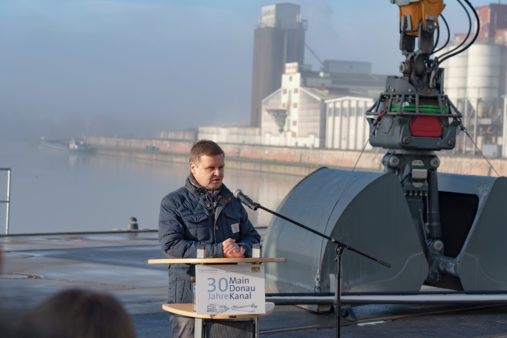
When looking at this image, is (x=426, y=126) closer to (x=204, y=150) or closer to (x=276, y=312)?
(x=276, y=312)

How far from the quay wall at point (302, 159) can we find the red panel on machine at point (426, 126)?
71.0 meters

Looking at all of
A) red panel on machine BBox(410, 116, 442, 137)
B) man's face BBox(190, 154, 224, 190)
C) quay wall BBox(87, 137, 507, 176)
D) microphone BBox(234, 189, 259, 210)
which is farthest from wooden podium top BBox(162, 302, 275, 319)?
quay wall BBox(87, 137, 507, 176)

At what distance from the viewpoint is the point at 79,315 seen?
1478 mm

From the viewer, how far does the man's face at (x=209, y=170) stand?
4.86 meters

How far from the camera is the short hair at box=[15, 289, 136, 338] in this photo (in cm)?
146

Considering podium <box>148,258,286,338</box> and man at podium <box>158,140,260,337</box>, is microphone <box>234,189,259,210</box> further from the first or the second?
podium <box>148,258,286,338</box>

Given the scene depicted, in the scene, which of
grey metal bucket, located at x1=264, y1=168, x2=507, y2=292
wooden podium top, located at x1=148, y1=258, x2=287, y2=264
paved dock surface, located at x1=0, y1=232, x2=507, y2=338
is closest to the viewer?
wooden podium top, located at x1=148, y1=258, x2=287, y2=264

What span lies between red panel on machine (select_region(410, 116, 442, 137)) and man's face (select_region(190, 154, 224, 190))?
17.5ft

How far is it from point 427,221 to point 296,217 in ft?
5.49

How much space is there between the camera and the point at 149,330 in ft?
26.2

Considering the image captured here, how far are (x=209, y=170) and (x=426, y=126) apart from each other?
552 centimetres

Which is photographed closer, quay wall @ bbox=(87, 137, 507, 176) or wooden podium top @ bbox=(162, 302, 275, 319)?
wooden podium top @ bbox=(162, 302, 275, 319)

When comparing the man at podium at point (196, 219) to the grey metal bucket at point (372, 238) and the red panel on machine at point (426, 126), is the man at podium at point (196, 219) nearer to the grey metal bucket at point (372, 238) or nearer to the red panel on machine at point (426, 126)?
the grey metal bucket at point (372, 238)

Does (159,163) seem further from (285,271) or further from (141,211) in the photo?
(285,271)
